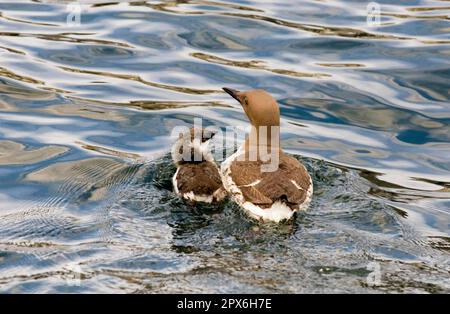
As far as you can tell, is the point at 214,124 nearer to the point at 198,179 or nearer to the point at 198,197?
the point at 198,179

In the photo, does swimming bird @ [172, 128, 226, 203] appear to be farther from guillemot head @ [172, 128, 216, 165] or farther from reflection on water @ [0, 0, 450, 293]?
reflection on water @ [0, 0, 450, 293]

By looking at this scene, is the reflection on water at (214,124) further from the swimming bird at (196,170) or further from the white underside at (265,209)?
the swimming bird at (196,170)

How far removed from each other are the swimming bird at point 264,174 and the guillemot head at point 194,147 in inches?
11.9

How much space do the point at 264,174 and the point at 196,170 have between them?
2.95 ft

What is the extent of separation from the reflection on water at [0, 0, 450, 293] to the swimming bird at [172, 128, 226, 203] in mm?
239

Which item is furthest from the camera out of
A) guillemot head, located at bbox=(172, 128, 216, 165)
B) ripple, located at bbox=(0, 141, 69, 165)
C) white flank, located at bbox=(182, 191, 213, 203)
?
ripple, located at bbox=(0, 141, 69, 165)

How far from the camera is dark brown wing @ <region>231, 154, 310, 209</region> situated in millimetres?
9656

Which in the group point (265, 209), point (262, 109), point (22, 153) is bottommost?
point (22, 153)

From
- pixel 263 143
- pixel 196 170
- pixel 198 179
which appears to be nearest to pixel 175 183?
pixel 196 170

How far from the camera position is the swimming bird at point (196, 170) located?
1020 cm

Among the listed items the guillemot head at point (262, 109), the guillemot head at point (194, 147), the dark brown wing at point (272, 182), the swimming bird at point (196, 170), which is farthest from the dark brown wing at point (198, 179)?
the guillemot head at point (262, 109)

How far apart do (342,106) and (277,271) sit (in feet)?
18.9

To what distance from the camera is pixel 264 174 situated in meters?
9.98

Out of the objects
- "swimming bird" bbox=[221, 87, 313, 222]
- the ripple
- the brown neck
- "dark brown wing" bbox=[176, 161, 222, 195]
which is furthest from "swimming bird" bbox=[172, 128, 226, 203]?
the ripple
